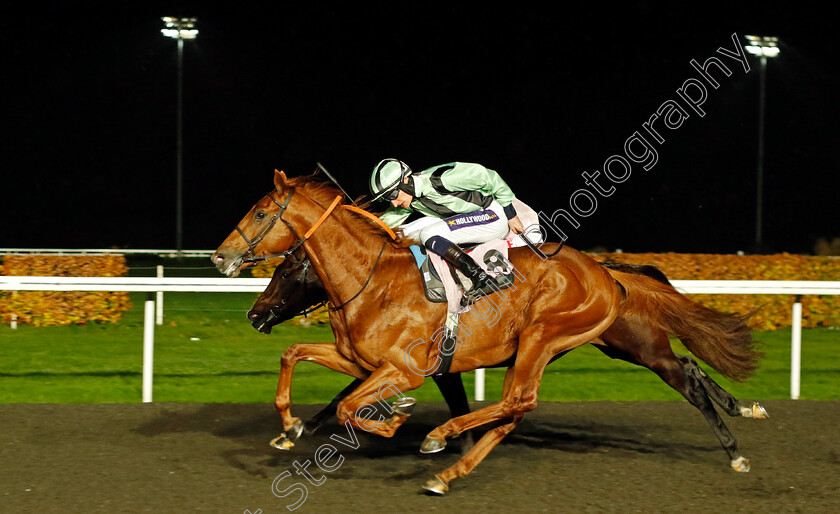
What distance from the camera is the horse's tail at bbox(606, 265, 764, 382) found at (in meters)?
4.78

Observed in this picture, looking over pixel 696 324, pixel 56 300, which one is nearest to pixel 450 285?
pixel 696 324

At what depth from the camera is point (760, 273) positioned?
34.0 feet

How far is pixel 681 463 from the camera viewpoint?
4305 millimetres

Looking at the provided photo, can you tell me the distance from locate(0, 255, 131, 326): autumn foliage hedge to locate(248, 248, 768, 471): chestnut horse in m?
5.60

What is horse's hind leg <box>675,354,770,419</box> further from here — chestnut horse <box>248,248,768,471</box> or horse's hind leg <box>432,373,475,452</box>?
horse's hind leg <box>432,373,475,452</box>

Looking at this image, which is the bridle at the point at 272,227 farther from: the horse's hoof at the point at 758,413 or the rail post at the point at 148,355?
the horse's hoof at the point at 758,413

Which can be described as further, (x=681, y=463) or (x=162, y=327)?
(x=162, y=327)

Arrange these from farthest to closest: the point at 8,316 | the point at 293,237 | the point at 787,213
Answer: the point at 787,213 < the point at 8,316 < the point at 293,237

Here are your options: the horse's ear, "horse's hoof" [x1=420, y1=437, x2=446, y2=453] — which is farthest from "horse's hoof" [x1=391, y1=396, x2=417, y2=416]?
the horse's ear

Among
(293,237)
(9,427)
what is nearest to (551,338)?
(293,237)

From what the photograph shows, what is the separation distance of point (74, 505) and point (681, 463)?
113 inches

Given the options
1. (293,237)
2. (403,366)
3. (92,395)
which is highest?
(293,237)

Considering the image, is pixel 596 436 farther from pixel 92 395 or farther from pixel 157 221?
pixel 157 221

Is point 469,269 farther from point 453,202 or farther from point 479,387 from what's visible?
point 479,387
